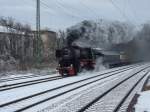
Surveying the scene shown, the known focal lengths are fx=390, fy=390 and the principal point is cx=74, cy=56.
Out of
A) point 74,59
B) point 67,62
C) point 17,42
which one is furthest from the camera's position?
Result: point 17,42

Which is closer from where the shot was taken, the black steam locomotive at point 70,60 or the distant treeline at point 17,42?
the black steam locomotive at point 70,60

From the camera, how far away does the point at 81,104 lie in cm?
1350

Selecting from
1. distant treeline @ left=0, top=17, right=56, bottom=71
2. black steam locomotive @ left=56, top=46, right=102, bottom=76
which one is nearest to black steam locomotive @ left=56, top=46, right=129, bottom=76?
black steam locomotive @ left=56, top=46, right=102, bottom=76

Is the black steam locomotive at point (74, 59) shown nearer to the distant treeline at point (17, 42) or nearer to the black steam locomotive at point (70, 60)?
the black steam locomotive at point (70, 60)

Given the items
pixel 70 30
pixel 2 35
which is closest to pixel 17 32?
pixel 2 35

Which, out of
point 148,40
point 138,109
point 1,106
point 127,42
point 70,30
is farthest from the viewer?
point 148,40

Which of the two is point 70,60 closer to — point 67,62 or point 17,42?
point 67,62

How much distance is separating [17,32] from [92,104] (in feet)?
215

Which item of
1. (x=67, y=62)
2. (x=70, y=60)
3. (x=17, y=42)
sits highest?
(x=17, y=42)

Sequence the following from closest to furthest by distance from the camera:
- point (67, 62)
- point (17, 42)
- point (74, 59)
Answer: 1. point (74, 59)
2. point (67, 62)
3. point (17, 42)

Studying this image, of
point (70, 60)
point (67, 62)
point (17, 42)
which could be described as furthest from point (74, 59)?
point (17, 42)

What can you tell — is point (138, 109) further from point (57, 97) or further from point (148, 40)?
point (148, 40)

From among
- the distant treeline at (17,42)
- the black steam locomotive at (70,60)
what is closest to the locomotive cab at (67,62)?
the black steam locomotive at (70,60)

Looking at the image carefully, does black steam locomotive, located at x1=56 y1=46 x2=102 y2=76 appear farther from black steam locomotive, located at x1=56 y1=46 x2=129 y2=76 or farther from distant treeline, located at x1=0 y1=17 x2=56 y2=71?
distant treeline, located at x1=0 y1=17 x2=56 y2=71
